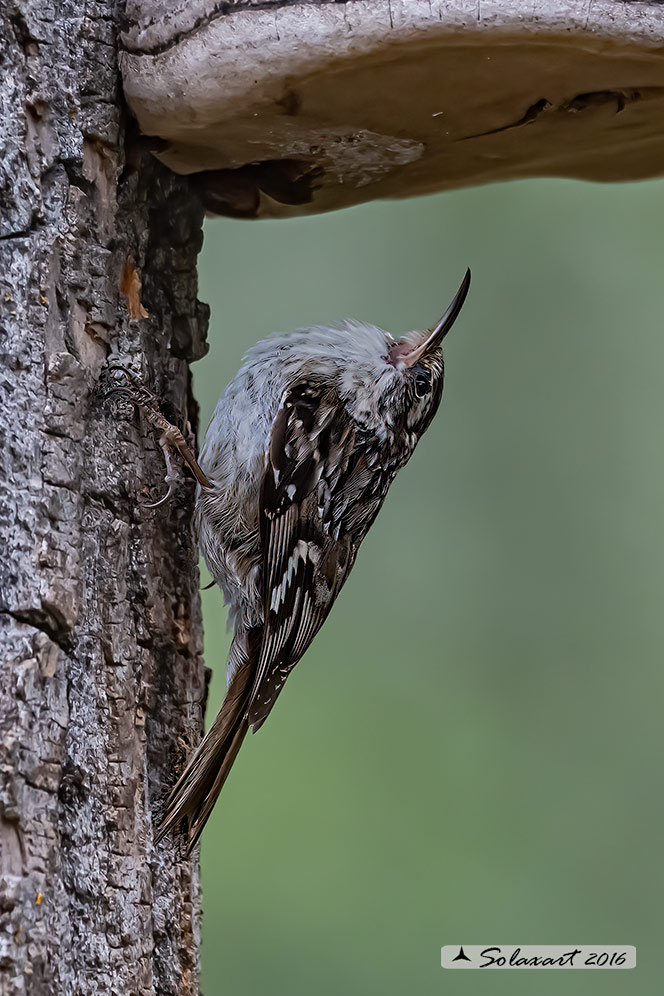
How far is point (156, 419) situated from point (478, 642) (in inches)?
72.9

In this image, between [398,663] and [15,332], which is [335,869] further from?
[15,332]

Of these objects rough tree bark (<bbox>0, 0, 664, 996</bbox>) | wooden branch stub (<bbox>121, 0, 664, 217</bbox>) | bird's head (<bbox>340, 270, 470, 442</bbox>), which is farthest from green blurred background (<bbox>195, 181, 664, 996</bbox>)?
rough tree bark (<bbox>0, 0, 664, 996</bbox>)

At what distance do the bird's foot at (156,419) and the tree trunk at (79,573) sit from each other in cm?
3

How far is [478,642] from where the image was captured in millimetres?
3293

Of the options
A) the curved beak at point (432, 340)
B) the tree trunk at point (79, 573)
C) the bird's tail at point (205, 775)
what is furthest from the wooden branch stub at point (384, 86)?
the bird's tail at point (205, 775)

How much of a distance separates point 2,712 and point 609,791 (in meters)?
2.39

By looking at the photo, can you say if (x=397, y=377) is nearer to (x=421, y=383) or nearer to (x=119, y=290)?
(x=421, y=383)

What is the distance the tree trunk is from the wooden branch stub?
14cm

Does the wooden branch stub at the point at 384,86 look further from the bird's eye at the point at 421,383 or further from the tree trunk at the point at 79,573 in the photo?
the bird's eye at the point at 421,383

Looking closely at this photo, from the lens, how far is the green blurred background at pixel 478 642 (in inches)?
120

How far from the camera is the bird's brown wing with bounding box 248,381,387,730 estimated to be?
1930mm

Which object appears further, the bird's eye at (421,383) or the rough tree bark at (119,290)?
the bird's eye at (421,383)

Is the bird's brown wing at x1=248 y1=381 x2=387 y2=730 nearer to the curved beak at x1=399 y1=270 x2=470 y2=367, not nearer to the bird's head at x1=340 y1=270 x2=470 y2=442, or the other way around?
the bird's head at x1=340 y1=270 x2=470 y2=442

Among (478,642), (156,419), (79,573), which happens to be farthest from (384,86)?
(478,642)
